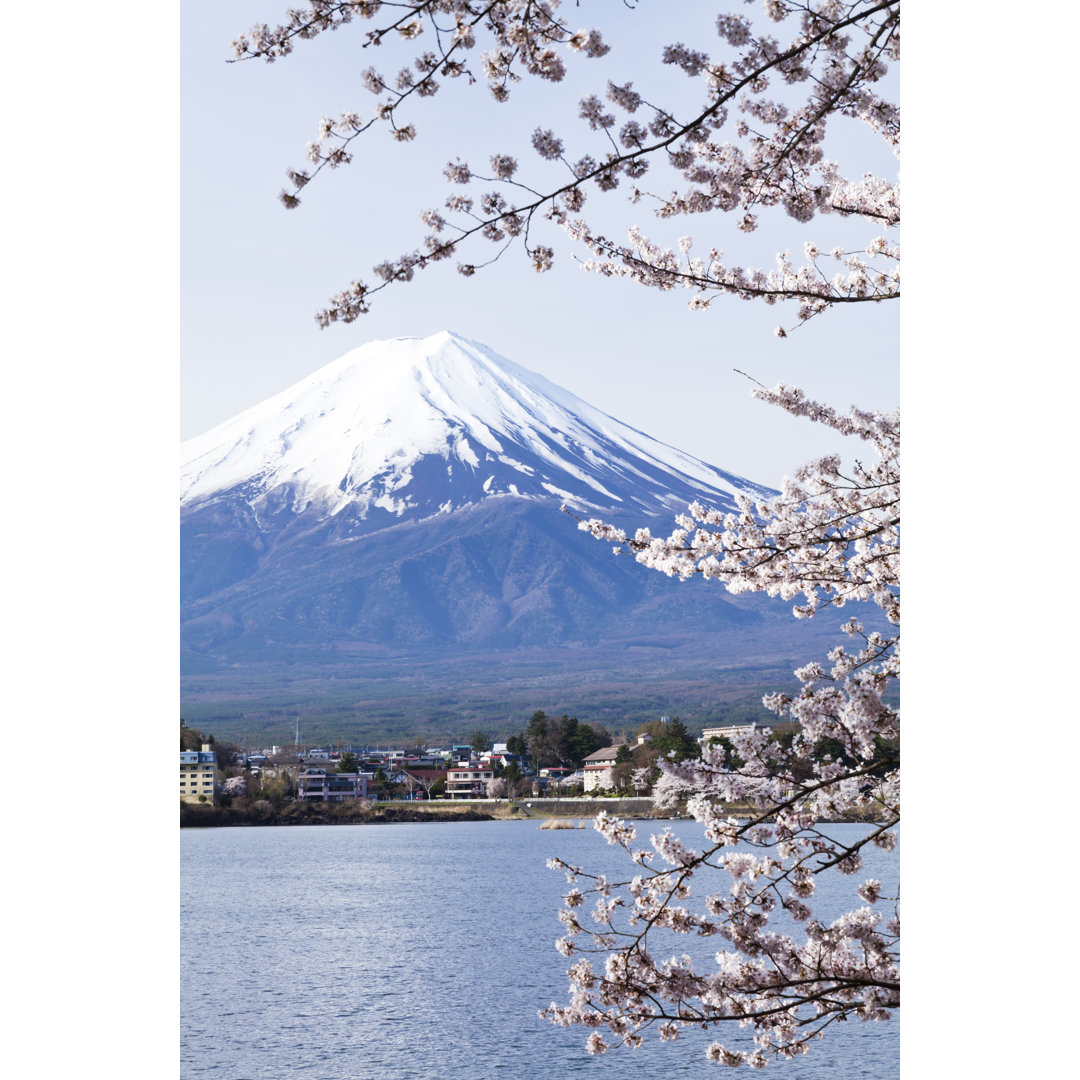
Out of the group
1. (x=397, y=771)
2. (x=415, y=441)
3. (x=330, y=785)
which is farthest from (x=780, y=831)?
(x=415, y=441)

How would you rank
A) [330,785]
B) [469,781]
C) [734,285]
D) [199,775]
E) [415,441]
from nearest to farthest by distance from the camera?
[734,285] < [199,775] < [469,781] < [330,785] < [415,441]

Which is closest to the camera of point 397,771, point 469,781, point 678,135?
point 678,135

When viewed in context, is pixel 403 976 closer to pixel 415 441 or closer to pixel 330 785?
pixel 330 785

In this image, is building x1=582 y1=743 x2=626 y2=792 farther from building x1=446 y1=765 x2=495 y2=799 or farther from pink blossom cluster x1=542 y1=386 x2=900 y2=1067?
pink blossom cluster x1=542 y1=386 x2=900 y2=1067

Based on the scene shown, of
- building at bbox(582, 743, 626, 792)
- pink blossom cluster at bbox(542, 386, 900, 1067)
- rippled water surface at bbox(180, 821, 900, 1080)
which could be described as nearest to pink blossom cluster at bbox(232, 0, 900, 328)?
pink blossom cluster at bbox(542, 386, 900, 1067)

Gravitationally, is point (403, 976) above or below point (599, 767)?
below

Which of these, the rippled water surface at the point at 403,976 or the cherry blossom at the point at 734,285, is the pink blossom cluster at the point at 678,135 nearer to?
the cherry blossom at the point at 734,285
